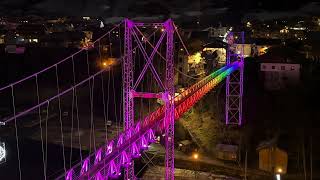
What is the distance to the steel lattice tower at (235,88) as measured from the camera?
1717 centimetres

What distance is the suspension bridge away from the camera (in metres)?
7.99

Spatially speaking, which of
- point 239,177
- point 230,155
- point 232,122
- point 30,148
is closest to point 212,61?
point 232,122

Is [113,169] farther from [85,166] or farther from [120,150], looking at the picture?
[85,166]

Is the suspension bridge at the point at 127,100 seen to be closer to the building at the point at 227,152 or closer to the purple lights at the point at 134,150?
the purple lights at the point at 134,150

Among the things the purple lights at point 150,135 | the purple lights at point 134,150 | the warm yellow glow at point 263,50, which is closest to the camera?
the purple lights at point 134,150

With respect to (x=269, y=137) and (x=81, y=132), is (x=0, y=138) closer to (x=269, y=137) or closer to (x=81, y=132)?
(x=81, y=132)

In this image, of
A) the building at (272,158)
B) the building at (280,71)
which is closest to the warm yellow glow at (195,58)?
the building at (280,71)

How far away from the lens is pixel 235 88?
1822cm

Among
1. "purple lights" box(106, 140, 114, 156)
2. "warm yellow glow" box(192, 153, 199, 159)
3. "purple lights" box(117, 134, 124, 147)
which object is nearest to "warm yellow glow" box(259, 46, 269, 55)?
"warm yellow glow" box(192, 153, 199, 159)

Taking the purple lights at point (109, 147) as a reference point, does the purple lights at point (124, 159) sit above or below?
below

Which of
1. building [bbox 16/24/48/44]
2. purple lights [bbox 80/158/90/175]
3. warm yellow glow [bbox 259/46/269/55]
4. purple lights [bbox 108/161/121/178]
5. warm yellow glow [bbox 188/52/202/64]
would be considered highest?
building [bbox 16/24/48/44]

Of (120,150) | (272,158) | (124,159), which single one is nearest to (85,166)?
(120,150)

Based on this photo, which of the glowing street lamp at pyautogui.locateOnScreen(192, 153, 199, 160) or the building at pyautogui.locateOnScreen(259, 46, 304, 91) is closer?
the glowing street lamp at pyautogui.locateOnScreen(192, 153, 199, 160)

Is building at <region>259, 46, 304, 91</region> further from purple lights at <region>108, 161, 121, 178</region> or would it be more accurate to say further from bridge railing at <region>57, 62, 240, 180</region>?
purple lights at <region>108, 161, 121, 178</region>
